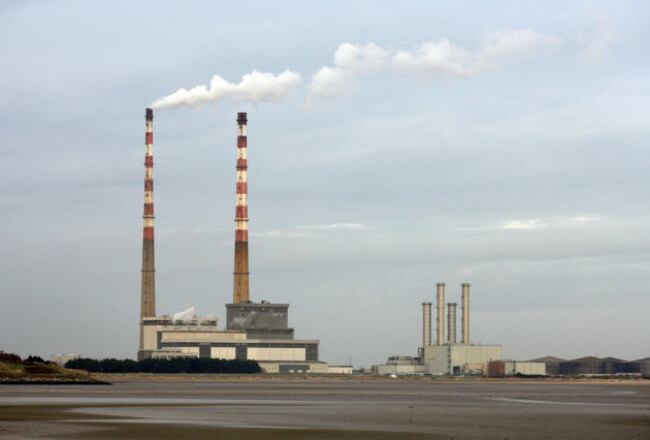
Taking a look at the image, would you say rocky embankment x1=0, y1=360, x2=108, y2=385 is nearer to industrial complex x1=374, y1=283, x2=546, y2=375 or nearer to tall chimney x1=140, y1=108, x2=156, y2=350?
tall chimney x1=140, y1=108, x2=156, y2=350

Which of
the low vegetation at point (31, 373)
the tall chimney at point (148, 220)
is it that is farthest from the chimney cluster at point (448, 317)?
the low vegetation at point (31, 373)

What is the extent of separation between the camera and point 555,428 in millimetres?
40969

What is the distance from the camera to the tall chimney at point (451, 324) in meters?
188

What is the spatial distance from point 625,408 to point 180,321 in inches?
5123

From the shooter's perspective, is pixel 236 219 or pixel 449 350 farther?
pixel 449 350

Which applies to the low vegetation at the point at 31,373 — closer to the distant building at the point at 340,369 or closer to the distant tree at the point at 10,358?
the distant tree at the point at 10,358

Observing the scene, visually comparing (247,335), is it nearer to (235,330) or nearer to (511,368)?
(235,330)

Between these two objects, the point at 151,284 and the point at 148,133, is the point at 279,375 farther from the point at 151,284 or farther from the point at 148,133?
the point at 148,133

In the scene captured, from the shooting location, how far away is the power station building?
7254 inches

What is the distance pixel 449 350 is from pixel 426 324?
28.5 ft

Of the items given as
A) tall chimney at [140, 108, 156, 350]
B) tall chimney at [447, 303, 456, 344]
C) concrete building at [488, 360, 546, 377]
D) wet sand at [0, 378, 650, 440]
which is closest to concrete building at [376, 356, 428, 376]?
tall chimney at [447, 303, 456, 344]

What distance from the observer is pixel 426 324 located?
191625 mm

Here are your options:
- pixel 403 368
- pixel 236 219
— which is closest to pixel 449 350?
pixel 403 368

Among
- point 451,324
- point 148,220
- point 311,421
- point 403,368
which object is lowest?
point 403,368
